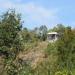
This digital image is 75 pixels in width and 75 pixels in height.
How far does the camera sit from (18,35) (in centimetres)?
2000

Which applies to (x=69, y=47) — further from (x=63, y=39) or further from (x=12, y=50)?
(x=12, y=50)

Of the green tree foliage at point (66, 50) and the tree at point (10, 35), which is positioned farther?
the green tree foliage at point (66, 50)

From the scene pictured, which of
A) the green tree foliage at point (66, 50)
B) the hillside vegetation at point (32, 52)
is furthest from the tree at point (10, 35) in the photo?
the green tree foliage at point (66, 50)

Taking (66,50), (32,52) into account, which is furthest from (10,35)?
(32,52)

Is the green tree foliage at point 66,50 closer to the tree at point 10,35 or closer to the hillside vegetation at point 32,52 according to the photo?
the hillside vegetation at point 32,52

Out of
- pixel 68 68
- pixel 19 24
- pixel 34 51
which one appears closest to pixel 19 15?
pixel 19 24

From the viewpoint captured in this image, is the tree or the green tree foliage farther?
the green tree foliage

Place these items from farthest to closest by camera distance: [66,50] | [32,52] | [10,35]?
[32,52] → [66,50] → [10,35]

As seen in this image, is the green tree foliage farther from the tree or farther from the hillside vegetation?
the tree

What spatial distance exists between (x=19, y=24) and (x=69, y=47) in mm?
18882

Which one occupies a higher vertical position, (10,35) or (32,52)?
(10,35)

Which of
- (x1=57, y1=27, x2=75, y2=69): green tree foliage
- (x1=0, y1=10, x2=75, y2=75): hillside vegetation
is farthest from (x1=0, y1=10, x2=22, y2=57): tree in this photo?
(x1=57, y1=27, x2=75, y2=69): green tree foliage

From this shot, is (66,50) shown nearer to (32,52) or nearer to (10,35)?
(32,52)

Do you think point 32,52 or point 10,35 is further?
point 32,52
